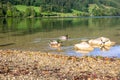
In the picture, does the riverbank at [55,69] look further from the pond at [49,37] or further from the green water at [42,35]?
the green water at [42,35]

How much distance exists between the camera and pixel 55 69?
84.9ft

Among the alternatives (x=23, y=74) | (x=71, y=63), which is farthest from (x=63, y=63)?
(x=23, y=74)

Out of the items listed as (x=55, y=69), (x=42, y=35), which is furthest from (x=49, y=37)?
(x=55, y=69)

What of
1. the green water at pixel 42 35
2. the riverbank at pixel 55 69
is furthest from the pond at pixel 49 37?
the riverbank at pixel 55 69

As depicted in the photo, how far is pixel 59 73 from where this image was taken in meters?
24.0

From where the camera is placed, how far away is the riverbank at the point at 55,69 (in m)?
22.5

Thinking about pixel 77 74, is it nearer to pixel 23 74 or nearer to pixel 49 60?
pixel 23 74

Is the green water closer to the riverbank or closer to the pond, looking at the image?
the pond

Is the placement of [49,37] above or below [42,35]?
above

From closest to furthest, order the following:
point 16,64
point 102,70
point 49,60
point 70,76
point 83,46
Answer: point 70,76
point 102,70
point 16,64
point 49,60
point 83,46

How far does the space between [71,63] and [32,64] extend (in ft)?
12.9

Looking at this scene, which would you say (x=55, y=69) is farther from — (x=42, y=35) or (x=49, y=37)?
(x=42, y=35)

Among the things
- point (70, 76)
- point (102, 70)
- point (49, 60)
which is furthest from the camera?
point (49, 60)

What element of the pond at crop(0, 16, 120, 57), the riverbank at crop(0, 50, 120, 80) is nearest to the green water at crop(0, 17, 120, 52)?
the pond at crop(0, 16, 120, 57)
